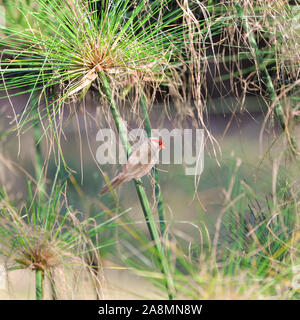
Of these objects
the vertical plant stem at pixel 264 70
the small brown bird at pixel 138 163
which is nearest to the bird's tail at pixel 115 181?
the small brown bird at pixel 138 163

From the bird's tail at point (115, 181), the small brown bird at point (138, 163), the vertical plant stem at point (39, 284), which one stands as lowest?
the vertical plant stem at point (39, 284)

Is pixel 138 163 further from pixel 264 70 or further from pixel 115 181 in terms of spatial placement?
pixel 264 70

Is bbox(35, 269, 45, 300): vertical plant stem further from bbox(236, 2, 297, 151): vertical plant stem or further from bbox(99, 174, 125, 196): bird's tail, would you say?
bbox(236, 2, 297, 151): vertical plant stem

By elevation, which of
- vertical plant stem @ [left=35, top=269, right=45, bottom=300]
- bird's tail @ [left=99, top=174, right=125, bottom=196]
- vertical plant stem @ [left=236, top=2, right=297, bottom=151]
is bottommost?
vertical plant stem @ [left=35, top=269, right=45, bottom=300]

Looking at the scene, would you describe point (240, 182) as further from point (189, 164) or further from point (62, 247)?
point (62, 247)

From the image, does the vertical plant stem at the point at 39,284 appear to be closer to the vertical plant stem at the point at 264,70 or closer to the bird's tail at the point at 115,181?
the bird's tail at the point at 115,181

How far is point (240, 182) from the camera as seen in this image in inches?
21.0

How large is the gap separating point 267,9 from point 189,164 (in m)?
0.29

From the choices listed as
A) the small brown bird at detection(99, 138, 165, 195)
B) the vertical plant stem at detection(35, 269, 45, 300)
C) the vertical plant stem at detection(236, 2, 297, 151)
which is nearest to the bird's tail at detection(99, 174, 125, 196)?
the small brown bird at detection(99, 138, 165, 195)

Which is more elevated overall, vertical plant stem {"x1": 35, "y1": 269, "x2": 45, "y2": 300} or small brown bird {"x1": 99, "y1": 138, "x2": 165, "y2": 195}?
small brown bird {"x1": 99, "y1": 138, "x2": 165, "y2": 195}

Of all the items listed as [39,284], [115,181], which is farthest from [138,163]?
[39,284]

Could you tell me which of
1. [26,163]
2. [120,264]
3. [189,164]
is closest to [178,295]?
[120,264]
